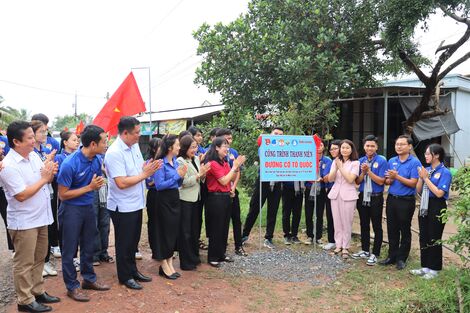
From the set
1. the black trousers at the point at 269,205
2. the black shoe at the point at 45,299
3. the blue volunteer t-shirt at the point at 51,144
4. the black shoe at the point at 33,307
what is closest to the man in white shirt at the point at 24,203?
the black shoe at the point at 33,307

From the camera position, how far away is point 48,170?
346cm

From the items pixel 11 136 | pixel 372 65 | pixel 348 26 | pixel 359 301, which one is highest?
pixel 348 26

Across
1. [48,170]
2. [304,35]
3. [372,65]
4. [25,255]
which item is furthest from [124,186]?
[372,65]

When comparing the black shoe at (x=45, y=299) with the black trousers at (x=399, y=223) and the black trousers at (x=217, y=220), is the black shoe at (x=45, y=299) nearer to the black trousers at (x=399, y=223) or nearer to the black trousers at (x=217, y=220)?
the black trousers at (x=217, y=220)

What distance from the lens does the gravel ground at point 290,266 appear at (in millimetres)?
4867

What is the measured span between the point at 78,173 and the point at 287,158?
3032mm

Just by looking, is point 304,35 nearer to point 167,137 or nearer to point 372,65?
point 372,65

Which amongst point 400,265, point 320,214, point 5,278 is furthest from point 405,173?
point 5,278

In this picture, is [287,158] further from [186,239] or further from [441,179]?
[441,179]

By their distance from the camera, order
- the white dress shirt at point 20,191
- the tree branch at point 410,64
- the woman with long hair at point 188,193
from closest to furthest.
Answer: the white dress shirt at point 20,191 → the woman with long hair at point 188,193 → the tree branch at point 410,64

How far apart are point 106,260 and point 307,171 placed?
312 centimetres

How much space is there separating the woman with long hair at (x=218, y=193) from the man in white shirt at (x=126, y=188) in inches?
44.3

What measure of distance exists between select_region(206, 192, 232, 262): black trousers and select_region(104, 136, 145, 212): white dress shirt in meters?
1.15

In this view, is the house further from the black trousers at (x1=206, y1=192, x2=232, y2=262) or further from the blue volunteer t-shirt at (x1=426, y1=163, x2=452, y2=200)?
the black trousers at (x1=206, y1=192, x2=232, y2=262)
